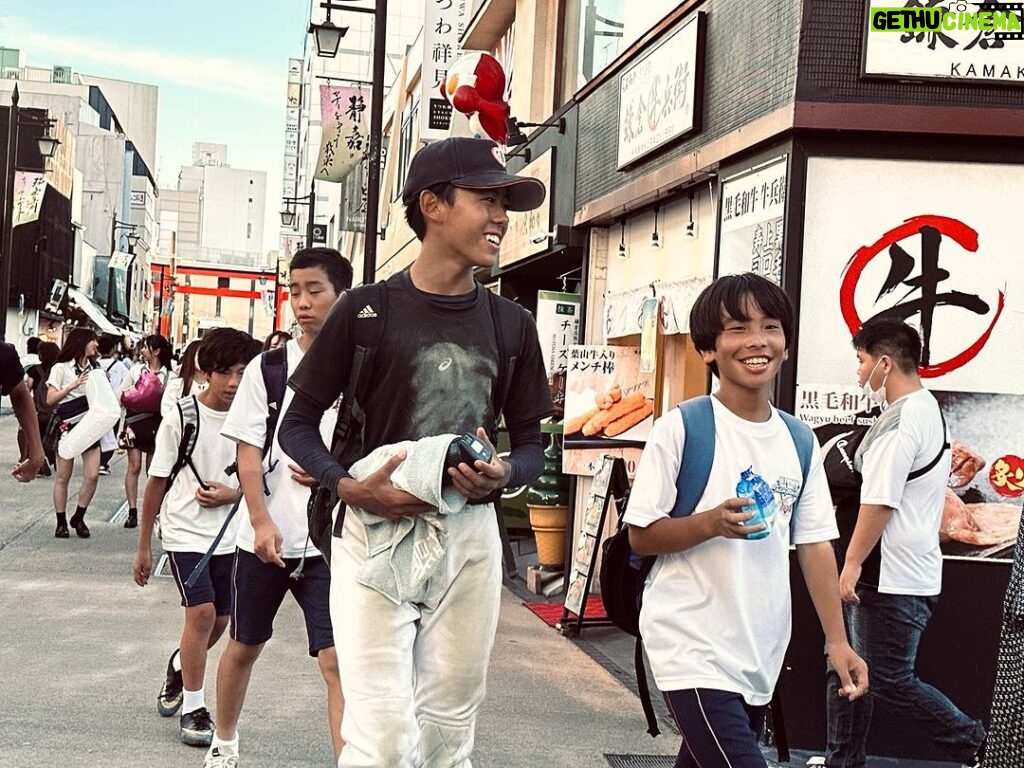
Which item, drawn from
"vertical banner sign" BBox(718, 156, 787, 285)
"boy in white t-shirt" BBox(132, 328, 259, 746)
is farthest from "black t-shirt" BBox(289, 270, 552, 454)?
"vertical banner sign" BBox(718, 156, 787, 285)

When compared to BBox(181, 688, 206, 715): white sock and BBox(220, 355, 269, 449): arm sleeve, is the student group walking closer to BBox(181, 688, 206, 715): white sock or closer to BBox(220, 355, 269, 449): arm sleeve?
BBox(220, 355, 269, 449): arm sleeve

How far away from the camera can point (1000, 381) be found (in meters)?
7.27

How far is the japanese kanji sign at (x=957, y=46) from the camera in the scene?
725cm

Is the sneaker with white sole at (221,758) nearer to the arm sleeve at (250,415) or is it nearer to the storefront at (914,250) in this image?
the arm sleeve at (250,415)

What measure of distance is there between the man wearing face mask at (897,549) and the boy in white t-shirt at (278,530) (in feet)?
7.08

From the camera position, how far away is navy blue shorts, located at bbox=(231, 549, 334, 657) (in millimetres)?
5359

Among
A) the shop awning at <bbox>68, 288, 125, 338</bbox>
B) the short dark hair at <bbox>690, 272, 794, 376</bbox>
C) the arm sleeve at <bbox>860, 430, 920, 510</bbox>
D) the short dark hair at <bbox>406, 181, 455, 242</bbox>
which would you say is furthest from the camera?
the shop awning at <bbox>68, 288, 125, 338</bbox>

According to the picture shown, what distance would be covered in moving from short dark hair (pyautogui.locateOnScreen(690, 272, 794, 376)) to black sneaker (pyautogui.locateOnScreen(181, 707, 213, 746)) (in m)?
3.43

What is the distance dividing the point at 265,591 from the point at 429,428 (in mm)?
1921

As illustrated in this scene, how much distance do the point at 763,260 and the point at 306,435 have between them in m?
4.28

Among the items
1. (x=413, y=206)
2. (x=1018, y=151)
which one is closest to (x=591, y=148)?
(x=1018, y=151)

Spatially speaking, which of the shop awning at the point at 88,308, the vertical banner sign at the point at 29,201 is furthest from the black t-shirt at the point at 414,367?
the shop awning at the point at 88,308

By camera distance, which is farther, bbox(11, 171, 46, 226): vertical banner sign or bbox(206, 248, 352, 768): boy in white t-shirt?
bbox(11, 171, 46, 226): vertical banner sign

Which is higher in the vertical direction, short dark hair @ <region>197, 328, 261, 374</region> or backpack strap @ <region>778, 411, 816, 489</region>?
short dark hair @ <region>197, 328, 261, 374</region>
